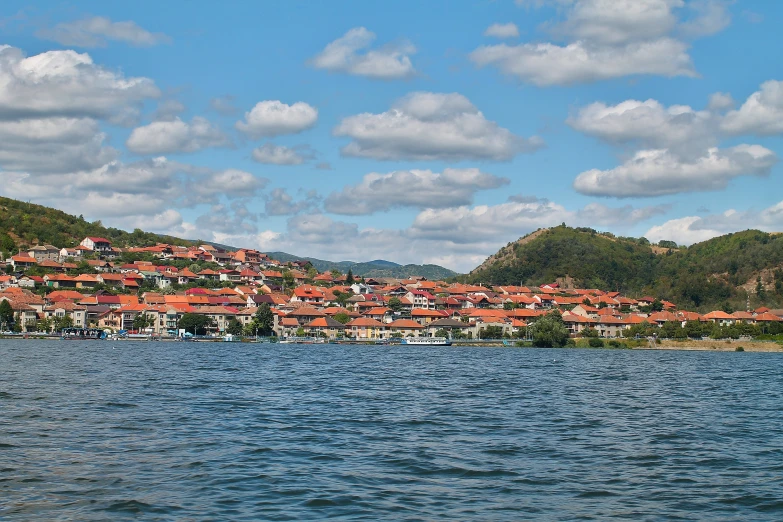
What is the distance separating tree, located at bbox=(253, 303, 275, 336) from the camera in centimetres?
12681

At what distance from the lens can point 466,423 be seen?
89.2 feet

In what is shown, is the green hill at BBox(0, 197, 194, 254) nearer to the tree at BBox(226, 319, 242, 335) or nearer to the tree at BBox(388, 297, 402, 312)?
the tree at BBox(226, 319, 242, 335)

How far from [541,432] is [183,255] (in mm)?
173422

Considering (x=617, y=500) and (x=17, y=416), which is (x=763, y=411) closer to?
(x=617, y=500)

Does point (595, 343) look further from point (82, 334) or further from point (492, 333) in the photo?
point (82, 334)

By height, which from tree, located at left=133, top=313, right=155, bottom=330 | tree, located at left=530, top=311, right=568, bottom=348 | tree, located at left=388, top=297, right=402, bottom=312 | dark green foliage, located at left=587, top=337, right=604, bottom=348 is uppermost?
tree, located at left=388, top=297, right=402, bottom=312

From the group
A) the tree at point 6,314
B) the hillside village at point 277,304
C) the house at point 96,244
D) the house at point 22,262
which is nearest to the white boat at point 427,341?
the hillside village at point 277,304

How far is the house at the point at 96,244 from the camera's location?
177163mm

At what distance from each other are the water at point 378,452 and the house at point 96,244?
14358 centimetres

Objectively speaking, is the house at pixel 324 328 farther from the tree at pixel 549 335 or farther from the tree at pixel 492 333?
the tree at pixel 549 335

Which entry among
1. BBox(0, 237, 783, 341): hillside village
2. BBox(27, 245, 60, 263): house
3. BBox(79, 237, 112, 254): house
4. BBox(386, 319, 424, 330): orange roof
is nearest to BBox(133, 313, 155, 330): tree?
BBox(0, 237, 783, 341): hillside village

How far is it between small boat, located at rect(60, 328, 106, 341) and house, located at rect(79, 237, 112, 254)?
57186mm

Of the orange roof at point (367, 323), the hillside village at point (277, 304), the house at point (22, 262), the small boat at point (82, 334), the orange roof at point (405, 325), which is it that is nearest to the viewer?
the small boat at point (82, 334)

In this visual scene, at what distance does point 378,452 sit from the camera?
2133cm
